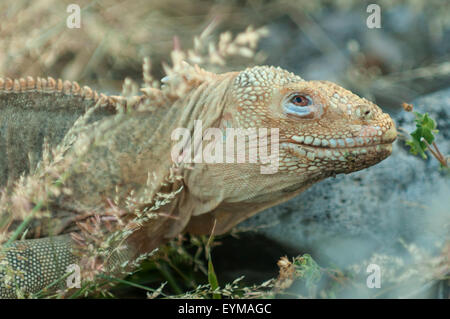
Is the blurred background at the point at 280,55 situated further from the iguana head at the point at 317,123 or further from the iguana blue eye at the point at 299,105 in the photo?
the iguana blue eye at the point at 299,105

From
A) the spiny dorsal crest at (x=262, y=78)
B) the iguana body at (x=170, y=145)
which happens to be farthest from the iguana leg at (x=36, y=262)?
the spiny dorsal crest at (x=262, y=78)

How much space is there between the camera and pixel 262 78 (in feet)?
10.1

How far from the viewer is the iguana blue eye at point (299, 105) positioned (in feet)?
9.61

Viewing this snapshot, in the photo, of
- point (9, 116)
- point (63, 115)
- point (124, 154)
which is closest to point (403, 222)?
point (124, 154)

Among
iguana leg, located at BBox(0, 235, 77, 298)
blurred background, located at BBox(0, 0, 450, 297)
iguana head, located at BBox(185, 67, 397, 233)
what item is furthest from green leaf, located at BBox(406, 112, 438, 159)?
iguana leg, located at BBox(0, 235, 77, 298)

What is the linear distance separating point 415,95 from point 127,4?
2719 millimetres

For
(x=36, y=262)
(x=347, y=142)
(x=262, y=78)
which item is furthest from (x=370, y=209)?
(x=36, y=262)

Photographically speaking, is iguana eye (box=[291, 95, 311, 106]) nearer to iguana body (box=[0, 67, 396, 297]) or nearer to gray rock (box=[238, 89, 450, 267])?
iguana body (box=[0, 67, 396, 297])

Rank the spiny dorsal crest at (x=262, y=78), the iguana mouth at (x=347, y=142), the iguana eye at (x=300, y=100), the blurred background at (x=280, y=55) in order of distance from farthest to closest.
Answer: the blurred background at (x=280, y=55), the spiny dorsal crest at (x=262, y=78), the iguana eye at (x=300, y=100), the iguana mouth at (x=347, y=142)

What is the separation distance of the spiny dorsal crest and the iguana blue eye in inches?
6.5

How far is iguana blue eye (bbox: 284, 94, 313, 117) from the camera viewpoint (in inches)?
115

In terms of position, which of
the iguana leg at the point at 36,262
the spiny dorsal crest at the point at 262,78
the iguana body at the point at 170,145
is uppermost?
the spiny dorsal crest at the point at 262,78

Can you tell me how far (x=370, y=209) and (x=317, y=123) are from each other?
145 cm

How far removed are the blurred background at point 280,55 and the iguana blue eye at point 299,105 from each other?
1.31m
